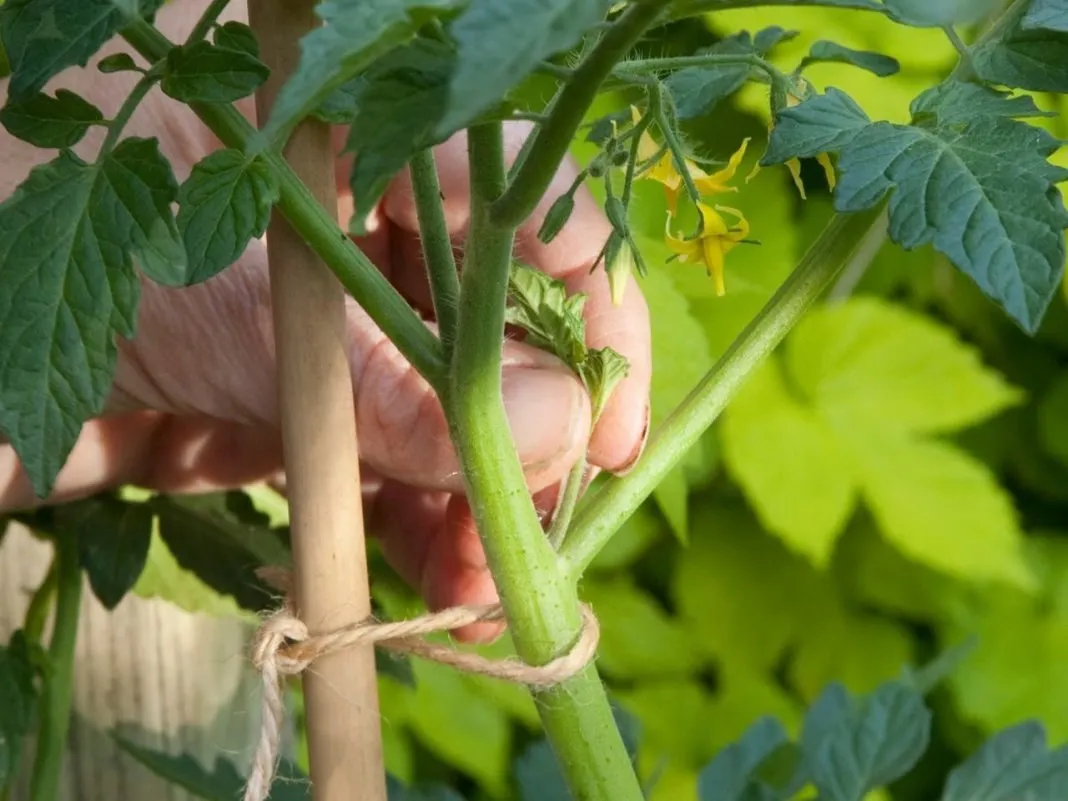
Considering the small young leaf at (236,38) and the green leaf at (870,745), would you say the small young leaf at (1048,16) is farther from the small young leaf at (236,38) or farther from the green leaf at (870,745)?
the green leaf at (870,745)

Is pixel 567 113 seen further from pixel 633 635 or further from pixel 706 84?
pixel 633 635

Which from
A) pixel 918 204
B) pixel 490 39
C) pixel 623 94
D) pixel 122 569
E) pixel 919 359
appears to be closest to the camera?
pixel 490 39

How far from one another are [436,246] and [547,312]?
69 millimetres

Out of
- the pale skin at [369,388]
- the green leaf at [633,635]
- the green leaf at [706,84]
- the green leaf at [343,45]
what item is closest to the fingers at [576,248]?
the pale skin at [369,388]

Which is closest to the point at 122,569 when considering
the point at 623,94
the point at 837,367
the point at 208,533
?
the point at 208,533

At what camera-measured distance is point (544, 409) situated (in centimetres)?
41

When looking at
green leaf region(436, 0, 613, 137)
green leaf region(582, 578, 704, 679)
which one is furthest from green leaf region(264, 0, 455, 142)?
green leaf region(582, 578, 704, 679)

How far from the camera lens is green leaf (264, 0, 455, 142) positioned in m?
0.17

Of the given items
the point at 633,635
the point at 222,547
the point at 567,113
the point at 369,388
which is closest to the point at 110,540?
the point at 222,547

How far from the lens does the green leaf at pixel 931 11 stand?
0.30 meters

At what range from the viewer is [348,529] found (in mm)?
347

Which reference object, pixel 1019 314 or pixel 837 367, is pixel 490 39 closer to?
pixel 1019 314

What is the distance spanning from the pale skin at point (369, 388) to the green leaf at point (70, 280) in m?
0.15

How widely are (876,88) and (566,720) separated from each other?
0.72 m
